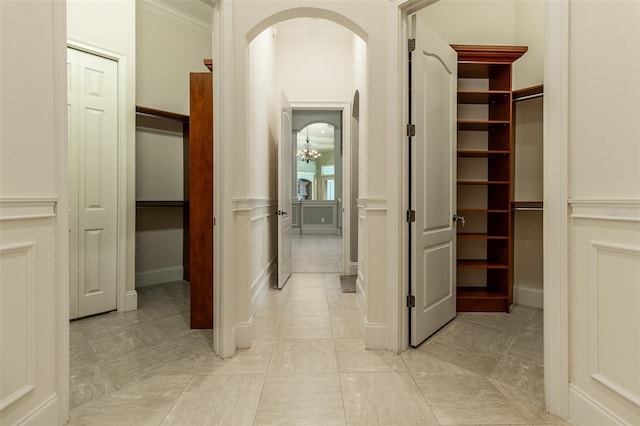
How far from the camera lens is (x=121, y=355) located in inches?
83.0

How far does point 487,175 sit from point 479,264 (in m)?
0.91

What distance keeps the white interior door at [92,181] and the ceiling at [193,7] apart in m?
1.35

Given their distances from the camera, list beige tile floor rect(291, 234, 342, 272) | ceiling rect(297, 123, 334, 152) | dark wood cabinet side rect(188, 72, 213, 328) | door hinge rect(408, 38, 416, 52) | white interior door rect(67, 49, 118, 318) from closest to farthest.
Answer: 1. door hinge rect(408, 38, 416, 52)
2. dark wood cabinet side rect(188, 72, 213, 328)
3. white interior door rect(67, 49, 118, 318)
4. beige tile floor rect(291, 234, 342, 272)
5. ceiling rect(297, 123, 334, 152)

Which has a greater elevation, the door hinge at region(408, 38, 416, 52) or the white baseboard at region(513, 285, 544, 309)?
the door hinge at region(408, 38, 416, 52)

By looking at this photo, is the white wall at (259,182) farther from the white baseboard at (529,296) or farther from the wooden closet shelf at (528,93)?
the white baseboard at (529,296)

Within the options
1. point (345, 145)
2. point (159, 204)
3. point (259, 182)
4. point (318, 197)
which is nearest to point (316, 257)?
point (345, 145)

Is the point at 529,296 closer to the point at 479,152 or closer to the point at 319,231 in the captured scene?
the point at 479,152

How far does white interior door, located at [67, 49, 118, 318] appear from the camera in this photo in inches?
106

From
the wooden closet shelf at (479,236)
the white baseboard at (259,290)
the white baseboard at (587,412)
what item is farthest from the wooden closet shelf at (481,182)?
the white baseboard at (259,290)

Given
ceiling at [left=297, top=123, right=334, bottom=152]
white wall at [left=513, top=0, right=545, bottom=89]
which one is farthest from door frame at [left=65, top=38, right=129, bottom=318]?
ceiling at [left=297, top=123, right=334, bottom=152]

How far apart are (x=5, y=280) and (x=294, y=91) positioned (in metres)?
3.93

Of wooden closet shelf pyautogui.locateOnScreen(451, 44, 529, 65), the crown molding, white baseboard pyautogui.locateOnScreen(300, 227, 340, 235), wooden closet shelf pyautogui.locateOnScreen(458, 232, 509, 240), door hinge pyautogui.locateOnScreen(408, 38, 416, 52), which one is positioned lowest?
white baseboard pyautogui.locateOnScreen(300, 227, 340, 235)

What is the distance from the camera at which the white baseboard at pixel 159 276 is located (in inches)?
146

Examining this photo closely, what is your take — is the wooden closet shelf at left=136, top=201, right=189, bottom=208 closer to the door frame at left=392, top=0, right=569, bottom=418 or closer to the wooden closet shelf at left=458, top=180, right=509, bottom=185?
the wooden closet shelf at left=458, top=180, right=509, bottom=185
